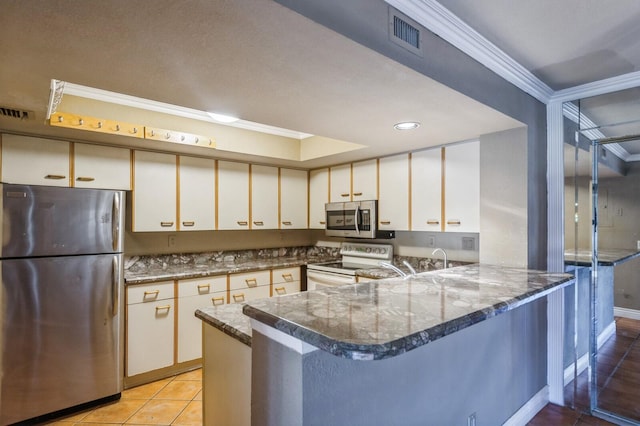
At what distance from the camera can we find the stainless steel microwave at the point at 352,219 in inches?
137

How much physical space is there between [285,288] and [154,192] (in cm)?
164

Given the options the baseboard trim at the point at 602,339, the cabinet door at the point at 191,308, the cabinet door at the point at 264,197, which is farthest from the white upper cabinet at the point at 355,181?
the baseboard trim at the point at 602,339

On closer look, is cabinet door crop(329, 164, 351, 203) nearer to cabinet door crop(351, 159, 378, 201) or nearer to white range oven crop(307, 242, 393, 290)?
cabinet door crop(351, 159, 378, 201)

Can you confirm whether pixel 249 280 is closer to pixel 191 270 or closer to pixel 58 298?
pixel 191 270

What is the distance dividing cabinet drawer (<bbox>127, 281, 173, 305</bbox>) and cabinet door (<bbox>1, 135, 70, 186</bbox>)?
3.28ft

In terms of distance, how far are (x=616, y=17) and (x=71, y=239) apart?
135 inches

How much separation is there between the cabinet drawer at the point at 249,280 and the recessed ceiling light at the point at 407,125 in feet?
6.63

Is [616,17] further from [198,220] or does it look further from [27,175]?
[27,175]

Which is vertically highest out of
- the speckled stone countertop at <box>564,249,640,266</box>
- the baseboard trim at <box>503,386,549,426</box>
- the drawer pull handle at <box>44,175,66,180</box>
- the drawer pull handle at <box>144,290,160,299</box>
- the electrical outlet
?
the drawer pull handle at <box>44,175,66,180</box>

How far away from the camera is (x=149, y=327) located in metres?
2.85

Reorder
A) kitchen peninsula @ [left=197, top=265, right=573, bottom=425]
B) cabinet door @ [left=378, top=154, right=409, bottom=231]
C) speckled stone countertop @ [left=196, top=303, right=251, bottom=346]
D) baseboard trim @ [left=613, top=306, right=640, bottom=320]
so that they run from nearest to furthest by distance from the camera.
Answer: kitchen peninsula @ [left=197, top=265, right=573, bottom=425]
speckled stone countertop @ [left=196, top=303, right=251, bottom=346]
baseboard trim @ [left=613, top=306, right=640, bottom=320]
cabinet door @ [left=378, top=154, right=409, bottom=231]

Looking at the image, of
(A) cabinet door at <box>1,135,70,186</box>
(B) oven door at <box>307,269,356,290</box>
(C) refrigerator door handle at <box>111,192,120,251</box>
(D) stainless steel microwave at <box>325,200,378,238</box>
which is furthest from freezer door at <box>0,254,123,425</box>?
(D) stainless steel microwave at <box>325,200,378,238</box>

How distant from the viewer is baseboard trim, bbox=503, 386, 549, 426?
214 cm

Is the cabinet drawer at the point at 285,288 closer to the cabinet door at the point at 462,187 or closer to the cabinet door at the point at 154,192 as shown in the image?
the cabinet door at the point at 154,192
